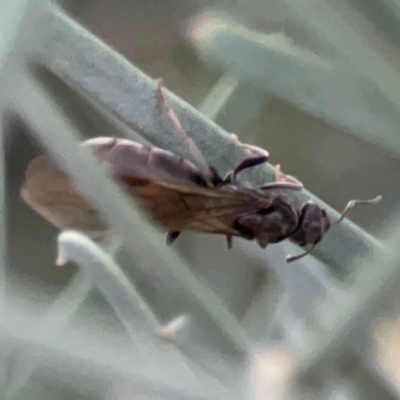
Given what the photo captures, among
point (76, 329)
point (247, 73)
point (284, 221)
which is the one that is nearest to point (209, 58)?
point (247, 73)

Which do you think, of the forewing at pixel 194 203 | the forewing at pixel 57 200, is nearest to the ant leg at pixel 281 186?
the forewing at pixel 194 203

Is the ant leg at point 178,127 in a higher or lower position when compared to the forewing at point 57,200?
higher

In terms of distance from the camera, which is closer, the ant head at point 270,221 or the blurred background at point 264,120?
the blurred background at point 264,120

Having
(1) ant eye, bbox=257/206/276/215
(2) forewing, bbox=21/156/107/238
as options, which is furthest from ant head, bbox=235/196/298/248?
(2) forewing, bbox=21/156/107/238

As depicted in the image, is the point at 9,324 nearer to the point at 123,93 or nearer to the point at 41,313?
the point at 41,313

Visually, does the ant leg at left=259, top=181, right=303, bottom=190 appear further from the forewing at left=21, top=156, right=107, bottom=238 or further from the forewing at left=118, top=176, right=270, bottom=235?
the forewing at left=21, top=156, right=107, bottom=238

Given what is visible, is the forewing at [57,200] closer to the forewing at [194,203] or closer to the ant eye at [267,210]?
the forewing at [194,203]

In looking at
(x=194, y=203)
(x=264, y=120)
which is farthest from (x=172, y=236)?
(x=264, y=120)

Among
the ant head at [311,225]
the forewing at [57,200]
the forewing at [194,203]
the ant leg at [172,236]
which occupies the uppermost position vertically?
the ant head at [311,225]
